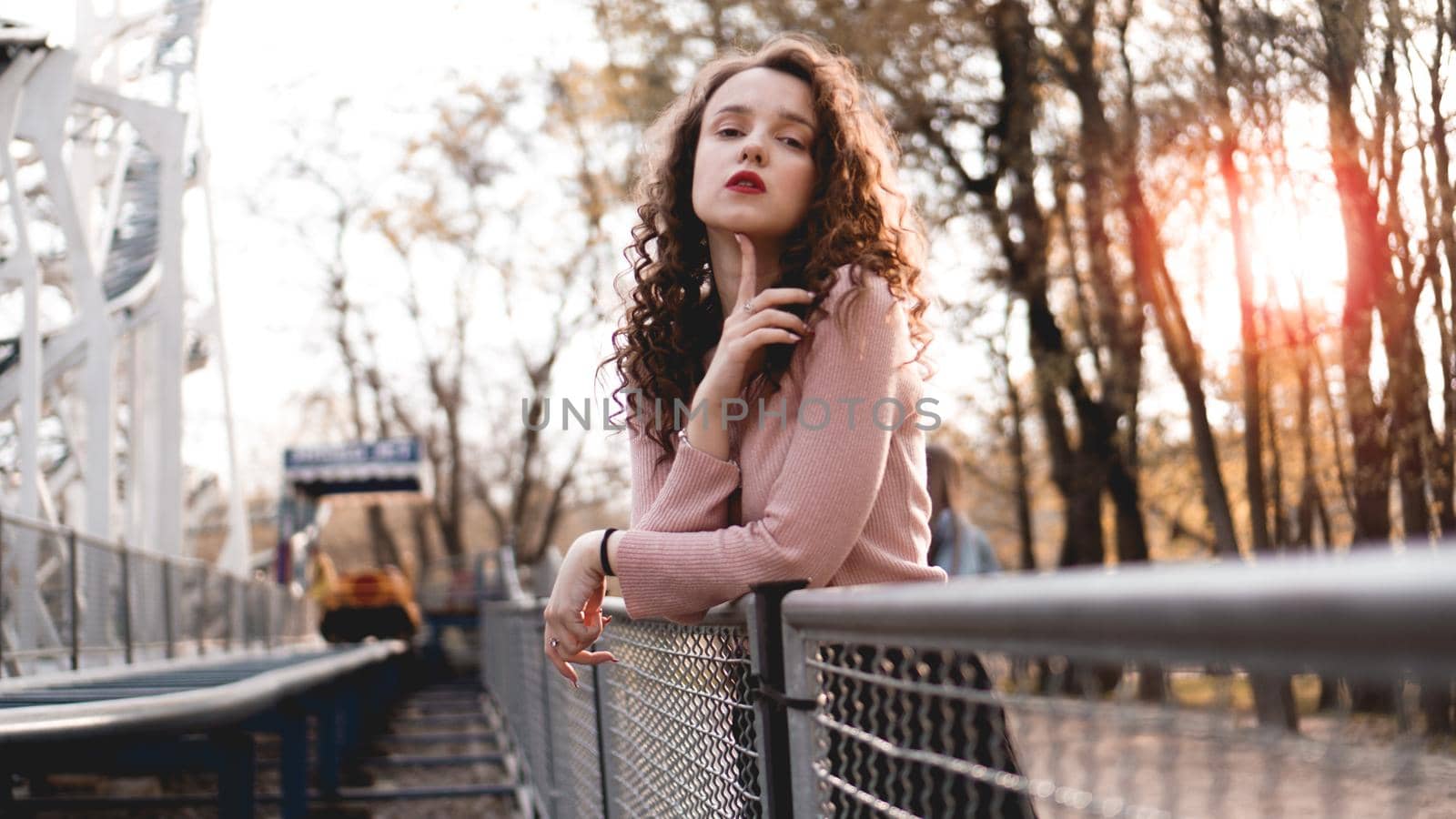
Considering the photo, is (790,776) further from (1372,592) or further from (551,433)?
(551,433)

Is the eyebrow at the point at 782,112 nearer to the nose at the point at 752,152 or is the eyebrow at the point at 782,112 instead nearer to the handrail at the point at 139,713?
the nose at the point at 752,152

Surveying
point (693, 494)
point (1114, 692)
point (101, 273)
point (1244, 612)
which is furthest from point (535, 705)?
point (101, 273)

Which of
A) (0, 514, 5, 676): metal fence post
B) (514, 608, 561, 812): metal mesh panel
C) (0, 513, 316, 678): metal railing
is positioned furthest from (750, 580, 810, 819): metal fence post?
(0, 514, 5, 676): metal fence post

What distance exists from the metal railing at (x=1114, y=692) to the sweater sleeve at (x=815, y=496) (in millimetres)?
68

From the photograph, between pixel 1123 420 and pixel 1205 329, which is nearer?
pixel 1205 329

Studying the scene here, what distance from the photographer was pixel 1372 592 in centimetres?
70

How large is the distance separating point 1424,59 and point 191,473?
84.2 ft

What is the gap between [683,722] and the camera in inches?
97.0

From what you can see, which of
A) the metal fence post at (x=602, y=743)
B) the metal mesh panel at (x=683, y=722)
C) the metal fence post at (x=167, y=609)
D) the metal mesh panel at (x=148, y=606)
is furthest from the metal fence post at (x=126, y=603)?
the metal mesh panel at (x=683, y=722)

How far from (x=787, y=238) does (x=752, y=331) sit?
1.08ft

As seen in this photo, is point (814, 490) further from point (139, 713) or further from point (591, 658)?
point (139, 713)

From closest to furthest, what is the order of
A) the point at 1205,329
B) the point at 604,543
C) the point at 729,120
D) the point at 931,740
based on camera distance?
the point at 931,740
the point at 604,543
the point at 729,120
the point at 1205,329

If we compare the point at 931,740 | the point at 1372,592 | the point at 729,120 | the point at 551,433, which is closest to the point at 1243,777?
the point at 1372,592

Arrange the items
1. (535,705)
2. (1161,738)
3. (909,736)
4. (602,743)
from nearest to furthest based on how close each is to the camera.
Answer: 1. (1161,738)
2. (909,736)
3. (602,743)
4. (535,705)
